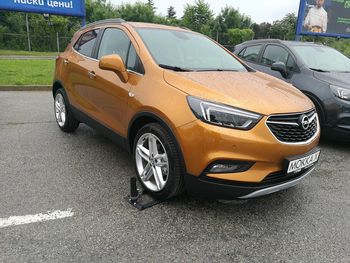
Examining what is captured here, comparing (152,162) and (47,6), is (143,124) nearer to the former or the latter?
(152,162)

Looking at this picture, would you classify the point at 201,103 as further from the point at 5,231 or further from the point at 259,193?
the point at 5,231

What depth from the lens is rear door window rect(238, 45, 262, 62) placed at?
22.2ft

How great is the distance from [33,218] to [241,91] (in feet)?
6.86

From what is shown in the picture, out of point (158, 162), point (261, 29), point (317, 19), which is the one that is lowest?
point (158, 162)

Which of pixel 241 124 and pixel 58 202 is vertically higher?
pixel 241 124

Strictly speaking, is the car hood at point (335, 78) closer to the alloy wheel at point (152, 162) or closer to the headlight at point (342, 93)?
the headlight at point (342, 93)

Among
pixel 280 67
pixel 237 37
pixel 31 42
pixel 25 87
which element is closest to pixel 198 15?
pixel 237 37

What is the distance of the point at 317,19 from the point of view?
14727mm

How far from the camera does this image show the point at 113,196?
10.8 ft

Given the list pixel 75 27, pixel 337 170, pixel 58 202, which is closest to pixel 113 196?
pixel 58 202

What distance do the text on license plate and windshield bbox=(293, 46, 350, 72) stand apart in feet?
9.47

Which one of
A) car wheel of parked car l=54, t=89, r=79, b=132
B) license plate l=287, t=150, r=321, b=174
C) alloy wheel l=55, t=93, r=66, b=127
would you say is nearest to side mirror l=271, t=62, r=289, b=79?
license plate l=287, t=150, r=321, b=174

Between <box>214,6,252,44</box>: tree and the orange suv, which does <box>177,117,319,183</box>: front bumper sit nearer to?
the orange suv

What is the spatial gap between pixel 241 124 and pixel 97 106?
2058 millimetres
